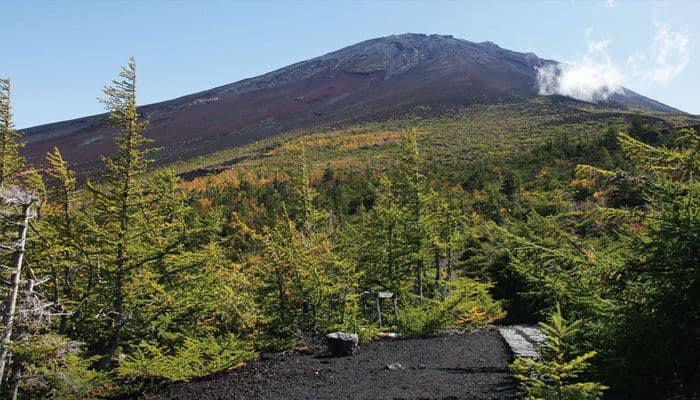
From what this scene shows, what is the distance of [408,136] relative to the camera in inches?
550

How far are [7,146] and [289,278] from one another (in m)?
7.20

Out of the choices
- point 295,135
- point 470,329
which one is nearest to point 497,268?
point 470,329

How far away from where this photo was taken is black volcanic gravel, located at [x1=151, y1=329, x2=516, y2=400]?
6543 millimetres

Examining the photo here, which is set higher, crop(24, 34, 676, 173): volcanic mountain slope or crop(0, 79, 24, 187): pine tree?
crop(24, 34, 676, 173): volcanic mountain slope

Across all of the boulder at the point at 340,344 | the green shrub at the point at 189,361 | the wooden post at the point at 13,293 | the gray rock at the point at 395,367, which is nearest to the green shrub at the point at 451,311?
the boulder at the point at 340,344

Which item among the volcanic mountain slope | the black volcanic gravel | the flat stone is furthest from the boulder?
the volcanic mountain slope

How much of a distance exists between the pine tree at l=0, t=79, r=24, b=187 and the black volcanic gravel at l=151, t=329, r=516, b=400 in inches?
259

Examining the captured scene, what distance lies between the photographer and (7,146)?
10453mm

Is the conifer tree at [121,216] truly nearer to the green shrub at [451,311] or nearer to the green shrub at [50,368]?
the green shrub at [50,368]

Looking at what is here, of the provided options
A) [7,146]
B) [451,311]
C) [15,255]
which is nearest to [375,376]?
[451,311]

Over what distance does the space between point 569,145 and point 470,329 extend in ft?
74.1

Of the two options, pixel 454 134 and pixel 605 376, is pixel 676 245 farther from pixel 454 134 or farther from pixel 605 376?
pixel 454 134

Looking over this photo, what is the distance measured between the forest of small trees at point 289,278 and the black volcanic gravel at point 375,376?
2.26 ft

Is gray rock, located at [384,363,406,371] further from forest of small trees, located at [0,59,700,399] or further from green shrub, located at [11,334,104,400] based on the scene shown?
green shrub, located at [11,334,104,400]
